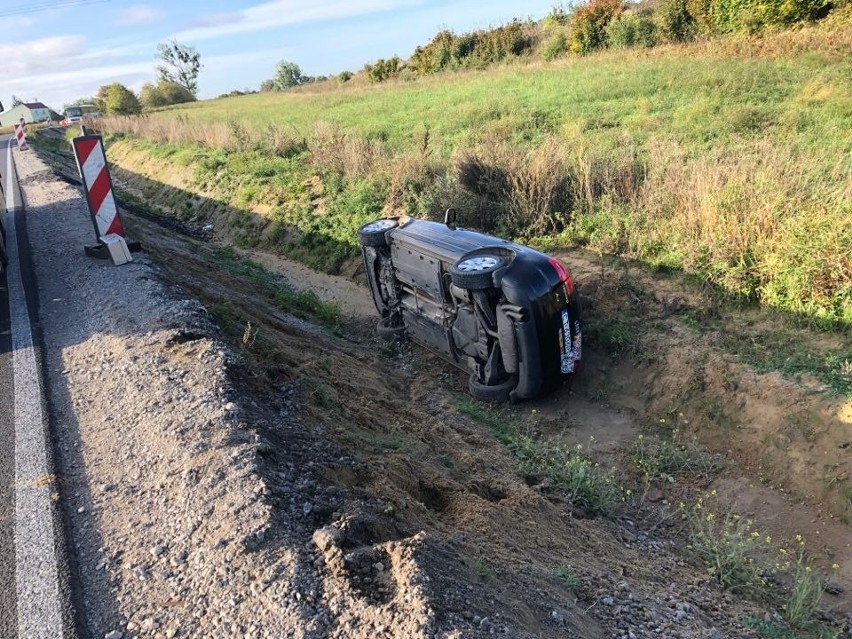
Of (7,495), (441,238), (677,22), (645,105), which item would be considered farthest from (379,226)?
(677,22)

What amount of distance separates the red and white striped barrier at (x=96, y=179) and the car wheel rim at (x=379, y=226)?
338cm

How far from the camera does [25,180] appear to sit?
1661cm

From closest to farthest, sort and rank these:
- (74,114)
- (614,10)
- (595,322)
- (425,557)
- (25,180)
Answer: (425,557), (595,322), (25,180), (614,10), (74,114)

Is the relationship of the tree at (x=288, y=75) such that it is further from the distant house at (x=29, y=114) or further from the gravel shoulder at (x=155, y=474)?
the gravel shoulder at (x=155, y=474)

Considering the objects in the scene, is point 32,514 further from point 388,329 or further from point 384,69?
point 384,69

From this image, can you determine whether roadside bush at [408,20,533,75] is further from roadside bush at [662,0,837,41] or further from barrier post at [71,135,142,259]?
barrier post at [71,135,142,259]

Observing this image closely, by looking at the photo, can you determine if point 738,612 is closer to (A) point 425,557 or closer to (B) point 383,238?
(A) point 425,557

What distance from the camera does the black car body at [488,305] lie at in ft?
19.0

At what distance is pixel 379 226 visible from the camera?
7.88 metres

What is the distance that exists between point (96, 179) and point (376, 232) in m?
3.79

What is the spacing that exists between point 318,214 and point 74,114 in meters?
36.0

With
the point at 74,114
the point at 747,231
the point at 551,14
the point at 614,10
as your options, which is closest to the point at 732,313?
the point at 747,231

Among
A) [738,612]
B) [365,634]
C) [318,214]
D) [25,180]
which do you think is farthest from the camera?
[25,180]

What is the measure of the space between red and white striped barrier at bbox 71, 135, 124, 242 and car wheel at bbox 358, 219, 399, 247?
11.0ft
